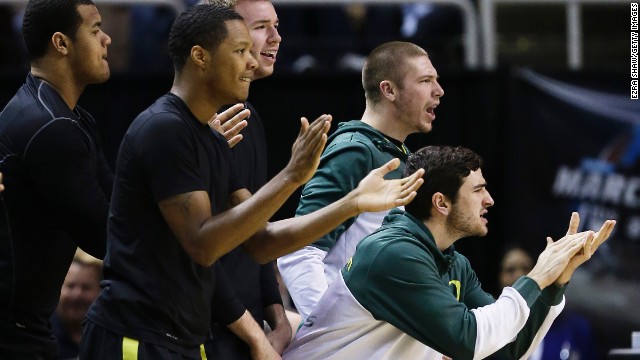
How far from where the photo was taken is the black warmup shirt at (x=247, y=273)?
3.62 meters

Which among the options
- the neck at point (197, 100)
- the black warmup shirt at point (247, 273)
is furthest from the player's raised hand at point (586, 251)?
the neck at point (197, 100)

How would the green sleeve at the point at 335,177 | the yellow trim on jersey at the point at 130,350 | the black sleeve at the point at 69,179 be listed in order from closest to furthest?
the yellow trim on jersey at the point at 130,350 < the black sleeve at the point at 69,179 < the green sleeve at the point at 335,177

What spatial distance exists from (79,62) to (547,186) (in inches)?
154

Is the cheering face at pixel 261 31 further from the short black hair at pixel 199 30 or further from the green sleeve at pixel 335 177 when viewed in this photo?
the short black hair at pixel 199 30

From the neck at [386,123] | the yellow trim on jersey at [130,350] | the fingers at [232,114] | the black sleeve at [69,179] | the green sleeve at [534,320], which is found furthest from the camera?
the neck at [386,123]

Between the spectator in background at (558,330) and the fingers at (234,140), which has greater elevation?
the fingers at (234,140)

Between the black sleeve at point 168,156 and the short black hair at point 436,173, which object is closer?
the black sleeve at point 168,156

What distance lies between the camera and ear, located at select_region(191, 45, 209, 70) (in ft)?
10.8

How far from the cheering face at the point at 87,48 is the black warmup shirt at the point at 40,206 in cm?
11

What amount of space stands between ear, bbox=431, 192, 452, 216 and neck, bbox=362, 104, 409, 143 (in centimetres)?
43

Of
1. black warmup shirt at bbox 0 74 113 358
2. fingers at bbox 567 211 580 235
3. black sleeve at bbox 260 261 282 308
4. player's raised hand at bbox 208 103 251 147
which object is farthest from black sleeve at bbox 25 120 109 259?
fingers at bbox 567 211 580 235

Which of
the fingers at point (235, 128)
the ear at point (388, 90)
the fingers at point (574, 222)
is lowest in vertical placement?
the fingers at point (574, 222)

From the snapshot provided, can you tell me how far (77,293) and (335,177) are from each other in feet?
7.71

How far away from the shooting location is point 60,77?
3.62m
